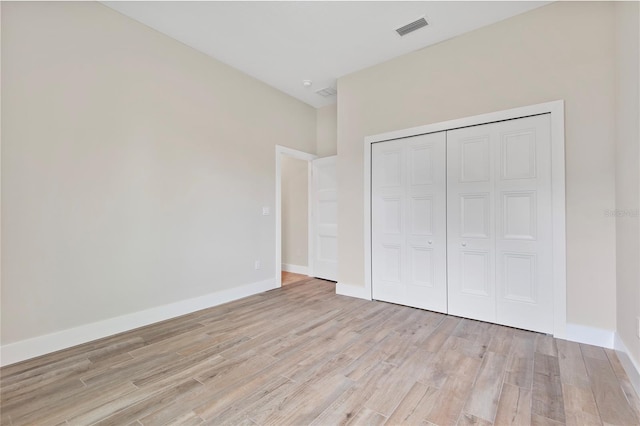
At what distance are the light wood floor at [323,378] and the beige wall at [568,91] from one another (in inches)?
25.6

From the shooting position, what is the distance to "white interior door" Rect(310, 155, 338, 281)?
15.3ft

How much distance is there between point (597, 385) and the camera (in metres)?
1.79

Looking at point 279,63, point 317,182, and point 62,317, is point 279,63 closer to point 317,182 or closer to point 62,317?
point 317,182

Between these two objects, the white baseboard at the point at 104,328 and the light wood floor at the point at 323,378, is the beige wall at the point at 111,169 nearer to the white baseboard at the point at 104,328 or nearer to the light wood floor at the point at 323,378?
the white baseboard at the point at 104,328

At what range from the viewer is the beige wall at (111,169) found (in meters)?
2.16

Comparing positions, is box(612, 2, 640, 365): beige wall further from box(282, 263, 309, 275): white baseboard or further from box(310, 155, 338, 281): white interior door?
box(282, 263, 309, 275): white baseboard

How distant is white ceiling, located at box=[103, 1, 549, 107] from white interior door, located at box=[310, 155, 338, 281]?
1.64 m

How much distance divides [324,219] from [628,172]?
3.59m

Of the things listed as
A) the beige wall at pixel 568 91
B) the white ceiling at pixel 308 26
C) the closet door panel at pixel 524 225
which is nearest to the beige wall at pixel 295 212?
the white ceiling at pixel 308 26

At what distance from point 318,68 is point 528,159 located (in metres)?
2.73

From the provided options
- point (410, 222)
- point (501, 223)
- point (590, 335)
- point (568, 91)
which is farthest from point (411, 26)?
point (590, 335)

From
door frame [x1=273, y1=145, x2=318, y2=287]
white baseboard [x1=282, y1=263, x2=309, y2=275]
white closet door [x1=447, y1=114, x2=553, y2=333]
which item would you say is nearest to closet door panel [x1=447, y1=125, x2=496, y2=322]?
white closet door [x1=447, y1=114, x2=553, y2=333]

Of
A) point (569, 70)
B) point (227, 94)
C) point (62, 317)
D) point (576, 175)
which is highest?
point (227, 94)

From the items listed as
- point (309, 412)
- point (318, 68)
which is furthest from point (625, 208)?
point (318, 68)
